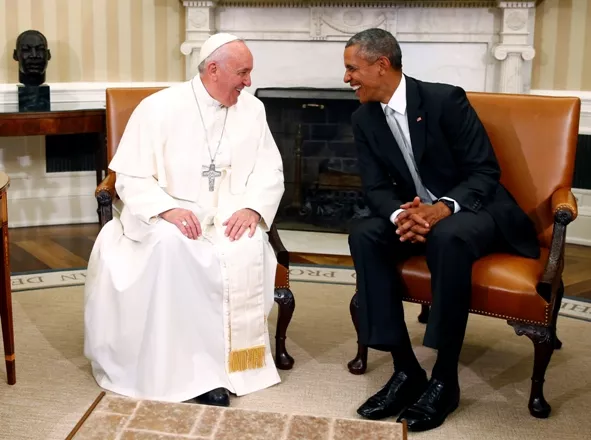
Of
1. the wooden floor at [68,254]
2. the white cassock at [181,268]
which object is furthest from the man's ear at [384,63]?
the wooden floor at [68,254]

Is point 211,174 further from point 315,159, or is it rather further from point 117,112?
point 315,159

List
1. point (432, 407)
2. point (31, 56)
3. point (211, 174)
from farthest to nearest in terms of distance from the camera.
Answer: point (31, 56), point (211, 174), point (432, 407)

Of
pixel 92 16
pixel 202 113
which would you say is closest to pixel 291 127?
pixel 92 16

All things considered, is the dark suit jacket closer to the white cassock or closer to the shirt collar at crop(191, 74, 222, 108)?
the white cassock

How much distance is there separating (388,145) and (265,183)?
50 centimetres

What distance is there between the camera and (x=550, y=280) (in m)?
2.93

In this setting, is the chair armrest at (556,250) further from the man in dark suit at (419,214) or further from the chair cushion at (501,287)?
the man in dark suit at (419,214)

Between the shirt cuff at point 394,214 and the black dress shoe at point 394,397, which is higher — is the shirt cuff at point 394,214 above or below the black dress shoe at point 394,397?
above

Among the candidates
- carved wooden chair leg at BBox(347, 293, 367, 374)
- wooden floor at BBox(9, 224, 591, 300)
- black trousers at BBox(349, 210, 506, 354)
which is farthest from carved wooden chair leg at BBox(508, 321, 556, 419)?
wooden floor at BBox(9, 224, 591, 300)

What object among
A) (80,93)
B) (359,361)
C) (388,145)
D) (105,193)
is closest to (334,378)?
(359,361)

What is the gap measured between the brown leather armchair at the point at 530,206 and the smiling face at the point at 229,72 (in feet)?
2.93

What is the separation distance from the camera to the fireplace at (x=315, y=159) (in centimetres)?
566

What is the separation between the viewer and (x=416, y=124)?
10.5 ft

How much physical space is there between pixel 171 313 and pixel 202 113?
784 millimetres
